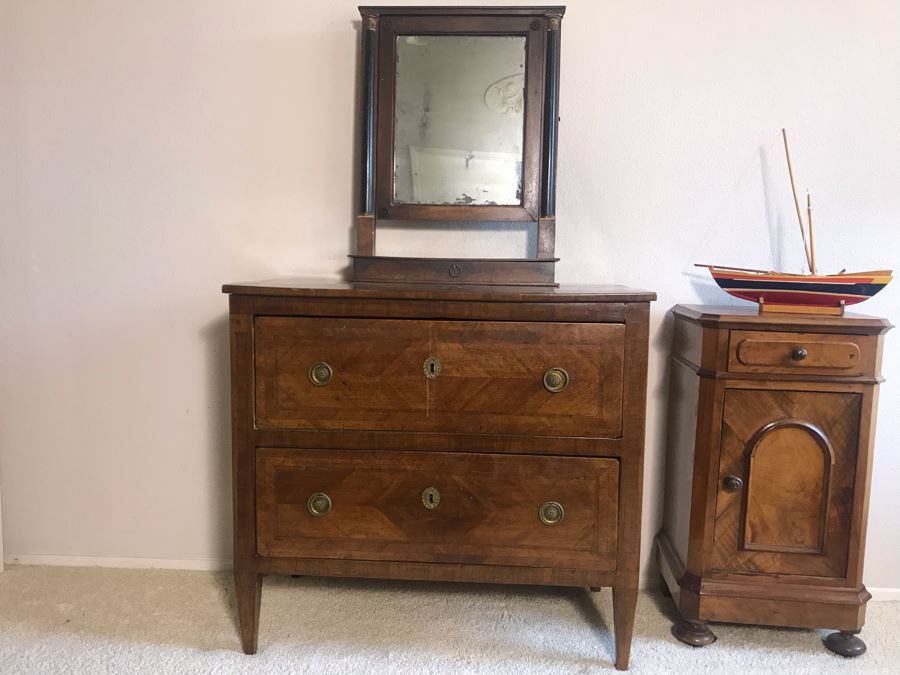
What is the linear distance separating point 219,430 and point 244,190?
75 cm

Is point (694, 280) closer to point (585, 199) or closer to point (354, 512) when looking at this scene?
point (585, 199)

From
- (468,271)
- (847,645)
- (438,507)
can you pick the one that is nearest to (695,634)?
(847,645)

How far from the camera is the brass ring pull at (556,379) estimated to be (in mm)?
1542

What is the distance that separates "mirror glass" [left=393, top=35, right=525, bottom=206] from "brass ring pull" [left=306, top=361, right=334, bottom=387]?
61cm

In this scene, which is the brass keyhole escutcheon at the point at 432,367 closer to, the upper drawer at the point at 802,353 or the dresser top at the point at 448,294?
the dresser top at the point at 448,294

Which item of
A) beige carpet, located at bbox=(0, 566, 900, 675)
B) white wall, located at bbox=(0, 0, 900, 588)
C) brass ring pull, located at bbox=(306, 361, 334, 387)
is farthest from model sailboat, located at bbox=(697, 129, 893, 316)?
brass ring pull, located at bbox=(306, 361, 334, 387)

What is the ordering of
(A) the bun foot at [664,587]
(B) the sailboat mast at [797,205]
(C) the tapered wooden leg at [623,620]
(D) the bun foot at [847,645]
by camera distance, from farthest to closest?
(A) the bun foot at [664,587]
(B) the sailboat mast at [797,205]
(D) the bun foot at [847,645]
(C) the tapered wooden leg at [623,620]

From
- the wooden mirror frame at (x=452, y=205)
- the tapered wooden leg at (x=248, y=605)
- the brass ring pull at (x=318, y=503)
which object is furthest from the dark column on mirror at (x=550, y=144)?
the tapered wooden leg at (x=248, y=605)

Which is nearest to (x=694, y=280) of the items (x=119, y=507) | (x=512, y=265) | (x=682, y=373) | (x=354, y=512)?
(x=682, y=373)

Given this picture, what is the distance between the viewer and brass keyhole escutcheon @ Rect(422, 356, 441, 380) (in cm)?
155

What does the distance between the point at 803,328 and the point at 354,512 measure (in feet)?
3.82

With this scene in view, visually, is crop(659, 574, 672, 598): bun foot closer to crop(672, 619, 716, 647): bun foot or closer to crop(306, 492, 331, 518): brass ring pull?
crop(672, 619, 716, 647): bun foot

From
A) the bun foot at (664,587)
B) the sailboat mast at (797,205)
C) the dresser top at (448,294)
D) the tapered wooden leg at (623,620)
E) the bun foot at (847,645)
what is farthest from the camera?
the bun foot at (664,587)

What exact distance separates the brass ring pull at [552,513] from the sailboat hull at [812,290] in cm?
72
